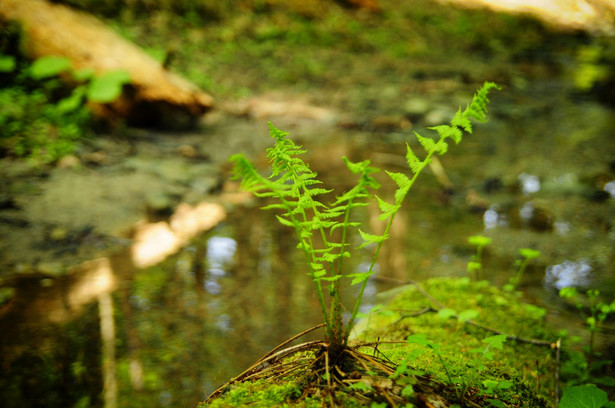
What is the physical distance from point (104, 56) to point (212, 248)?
454 centimetres

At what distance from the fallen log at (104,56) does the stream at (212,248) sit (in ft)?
1.71

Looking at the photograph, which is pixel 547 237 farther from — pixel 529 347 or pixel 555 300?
pixel 529 347

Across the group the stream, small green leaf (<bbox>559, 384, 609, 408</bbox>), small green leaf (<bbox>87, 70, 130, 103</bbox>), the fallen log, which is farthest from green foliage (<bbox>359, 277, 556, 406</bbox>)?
the fallen log

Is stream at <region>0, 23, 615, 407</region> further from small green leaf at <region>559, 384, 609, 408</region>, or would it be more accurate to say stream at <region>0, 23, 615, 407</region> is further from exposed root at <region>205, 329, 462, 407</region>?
small green leaf at <region>559, 384, 609, 408</region>

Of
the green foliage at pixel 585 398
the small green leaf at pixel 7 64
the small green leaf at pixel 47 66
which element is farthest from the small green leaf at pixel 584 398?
the small green leaf at pixel 7 64

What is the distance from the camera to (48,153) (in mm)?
5297

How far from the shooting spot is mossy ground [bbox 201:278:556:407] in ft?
5.19

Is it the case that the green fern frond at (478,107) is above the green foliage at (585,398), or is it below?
above

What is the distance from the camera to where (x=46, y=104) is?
5988mm

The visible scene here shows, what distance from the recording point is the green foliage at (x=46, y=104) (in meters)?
5.30

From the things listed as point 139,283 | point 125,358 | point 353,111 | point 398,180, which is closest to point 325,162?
point 353,111

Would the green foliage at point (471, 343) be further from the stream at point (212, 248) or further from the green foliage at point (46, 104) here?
the green foliage at point (46, 104)

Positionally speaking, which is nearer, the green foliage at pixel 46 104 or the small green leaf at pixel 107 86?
the green foliage at pixel 46 104

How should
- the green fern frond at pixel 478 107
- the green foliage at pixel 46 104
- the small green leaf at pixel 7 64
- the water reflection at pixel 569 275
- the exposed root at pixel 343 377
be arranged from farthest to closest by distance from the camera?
the small green leaf at pixel 7 64, the green foliage at pixel 46 104, the water reflection at pixel 569 275, the green fern frond at pixel 478 107, the exposed root at pixel 343 377
